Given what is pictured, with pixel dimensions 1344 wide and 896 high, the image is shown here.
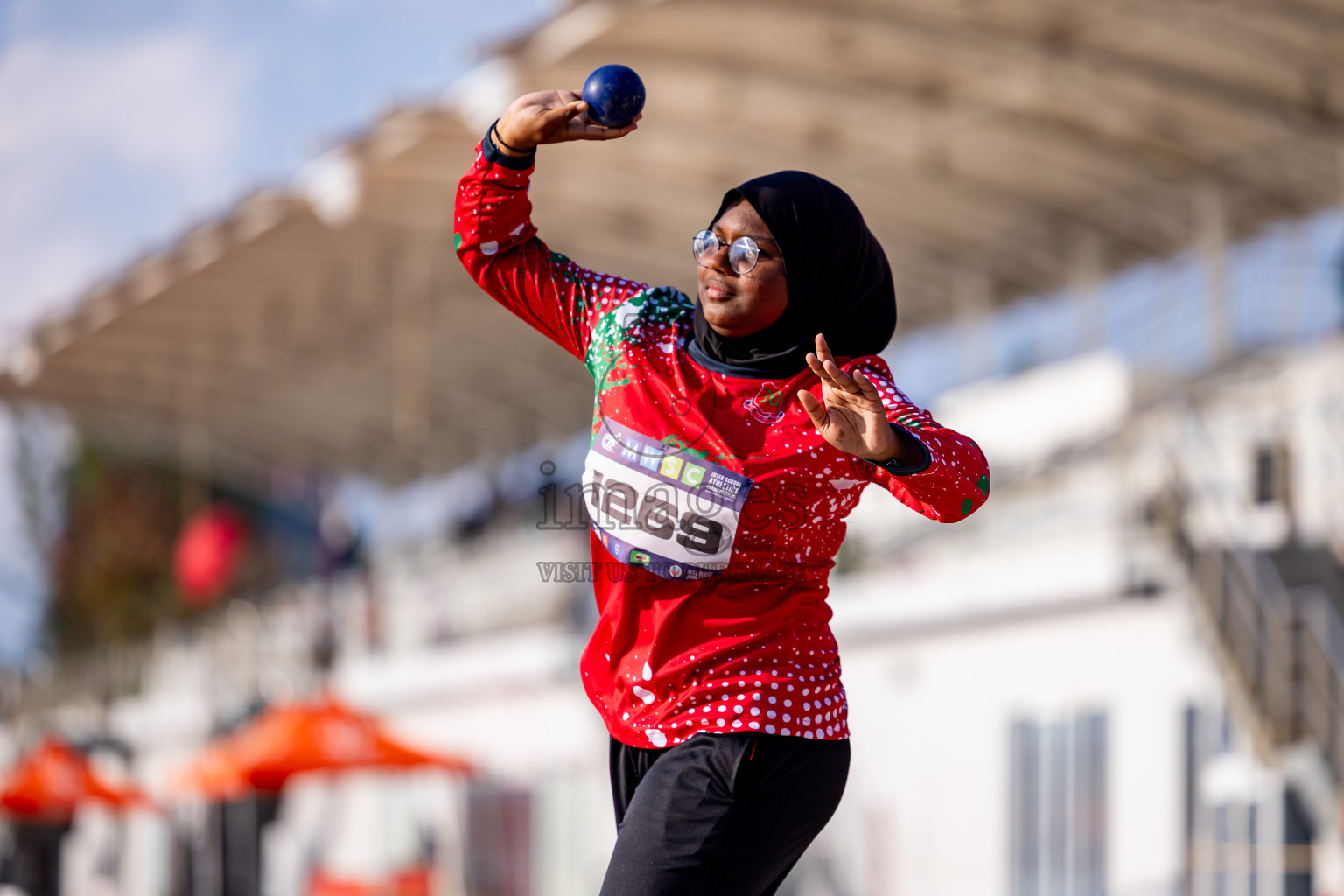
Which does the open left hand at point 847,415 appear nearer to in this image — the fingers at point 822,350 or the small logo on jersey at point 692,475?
the fingers at point 822,350

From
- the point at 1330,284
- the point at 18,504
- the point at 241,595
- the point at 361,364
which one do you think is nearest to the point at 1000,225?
the point at 1330,284

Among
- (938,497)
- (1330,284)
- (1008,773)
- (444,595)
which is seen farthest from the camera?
(444,595)

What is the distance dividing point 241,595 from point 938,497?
2582 centimetres

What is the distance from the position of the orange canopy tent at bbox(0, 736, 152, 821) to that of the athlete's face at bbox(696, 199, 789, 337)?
17.7 metres

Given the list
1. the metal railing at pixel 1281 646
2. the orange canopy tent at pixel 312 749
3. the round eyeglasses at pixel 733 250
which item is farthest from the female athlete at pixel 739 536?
the orange canopy tent at pixel 312 749

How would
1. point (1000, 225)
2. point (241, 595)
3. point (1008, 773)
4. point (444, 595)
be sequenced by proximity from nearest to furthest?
point (1008, 773), point (1000, 225), point (444, 595), point (241, 595)

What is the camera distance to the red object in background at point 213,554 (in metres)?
26.7

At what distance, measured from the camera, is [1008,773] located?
11.7 m

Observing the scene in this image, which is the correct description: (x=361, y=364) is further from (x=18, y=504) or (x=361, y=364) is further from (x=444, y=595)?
(x=18, y=504)

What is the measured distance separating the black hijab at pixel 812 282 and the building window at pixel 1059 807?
8540 millimetres

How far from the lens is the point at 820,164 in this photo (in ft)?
53.6

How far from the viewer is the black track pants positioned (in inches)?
109

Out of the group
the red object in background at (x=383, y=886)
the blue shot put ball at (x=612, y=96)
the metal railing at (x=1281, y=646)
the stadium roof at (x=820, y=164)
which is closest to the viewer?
the blue shot put ball at (x=612, y=96)

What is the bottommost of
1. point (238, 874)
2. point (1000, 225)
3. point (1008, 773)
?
point (238, 874)
